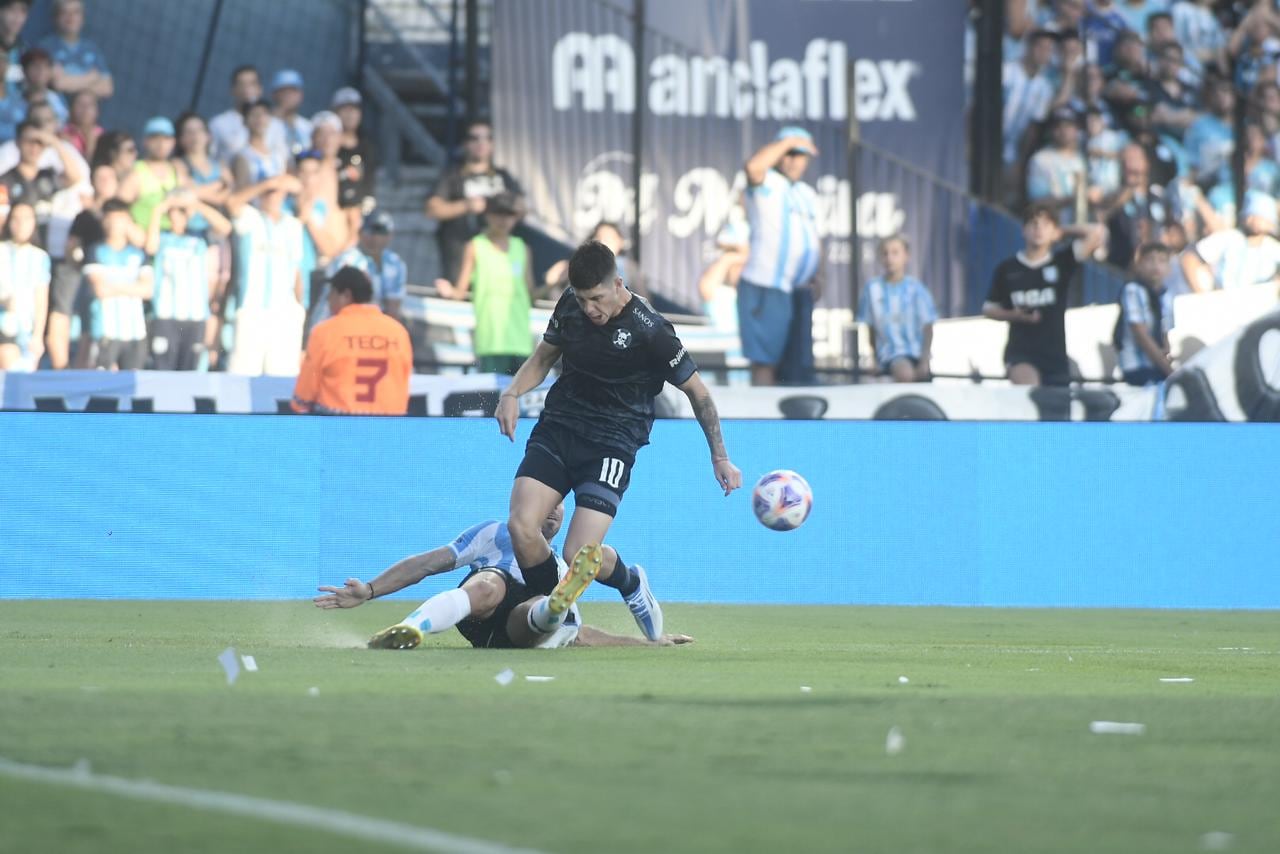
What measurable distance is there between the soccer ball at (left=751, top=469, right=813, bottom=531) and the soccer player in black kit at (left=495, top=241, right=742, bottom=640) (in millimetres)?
1359

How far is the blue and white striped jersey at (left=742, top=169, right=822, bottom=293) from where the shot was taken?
1817 centimetres

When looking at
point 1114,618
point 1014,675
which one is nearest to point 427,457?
point 1114,618

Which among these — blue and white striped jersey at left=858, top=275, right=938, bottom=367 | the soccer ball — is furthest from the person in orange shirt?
the soccer ball

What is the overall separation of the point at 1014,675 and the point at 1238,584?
312 inches

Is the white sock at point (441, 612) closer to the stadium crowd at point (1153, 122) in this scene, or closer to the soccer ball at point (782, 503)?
the soccer ball at point (782, 503)

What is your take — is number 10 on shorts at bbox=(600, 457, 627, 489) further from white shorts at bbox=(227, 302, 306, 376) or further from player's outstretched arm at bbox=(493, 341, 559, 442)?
white shorts at bbox=(227, 302, 306, 376)

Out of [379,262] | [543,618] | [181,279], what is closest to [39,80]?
[181,279]

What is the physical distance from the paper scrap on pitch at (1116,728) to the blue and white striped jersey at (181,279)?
1161 centimetres

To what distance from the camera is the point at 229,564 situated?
50.9 feet

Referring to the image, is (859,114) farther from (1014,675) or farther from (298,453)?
(1014,675)

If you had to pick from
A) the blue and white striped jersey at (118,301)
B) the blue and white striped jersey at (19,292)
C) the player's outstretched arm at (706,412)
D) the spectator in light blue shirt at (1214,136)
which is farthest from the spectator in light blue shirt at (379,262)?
the spectator in light blue shirt at (1214,136)

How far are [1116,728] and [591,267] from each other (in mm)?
4036

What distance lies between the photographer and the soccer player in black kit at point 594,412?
32.9 feet

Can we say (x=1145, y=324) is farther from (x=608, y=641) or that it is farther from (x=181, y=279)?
(x=608, y=641)
